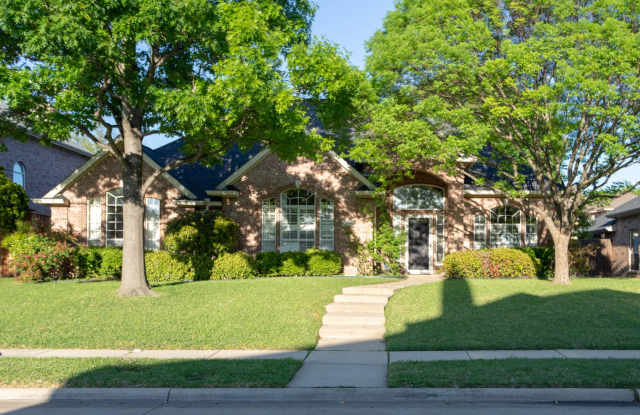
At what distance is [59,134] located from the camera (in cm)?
1275

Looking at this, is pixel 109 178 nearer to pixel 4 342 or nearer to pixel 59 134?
pixel 59 134

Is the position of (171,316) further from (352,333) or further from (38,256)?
(38,256)

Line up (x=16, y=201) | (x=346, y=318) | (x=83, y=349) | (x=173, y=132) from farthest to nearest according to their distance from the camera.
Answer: (x=16, y=201)
(x=173, y=132)
(x=346, y=318)
(x=83, y=349)

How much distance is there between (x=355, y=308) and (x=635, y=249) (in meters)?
19.7

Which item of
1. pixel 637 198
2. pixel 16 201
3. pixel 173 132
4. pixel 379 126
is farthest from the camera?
pixel 637 198

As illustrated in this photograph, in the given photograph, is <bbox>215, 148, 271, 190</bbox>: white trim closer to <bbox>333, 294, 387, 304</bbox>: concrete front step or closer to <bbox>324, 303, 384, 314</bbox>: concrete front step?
<bbox>333, 294, 387, 304</bbox>: concrete front step

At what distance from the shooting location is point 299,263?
Result: 20312mm

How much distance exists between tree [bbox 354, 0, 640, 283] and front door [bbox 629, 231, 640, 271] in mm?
9740

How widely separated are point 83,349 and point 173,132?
22.4ft

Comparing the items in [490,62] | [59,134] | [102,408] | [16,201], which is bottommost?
[102,408]

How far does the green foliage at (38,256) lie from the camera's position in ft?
58.6

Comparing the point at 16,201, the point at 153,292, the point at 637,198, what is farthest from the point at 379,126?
the point at 637,198

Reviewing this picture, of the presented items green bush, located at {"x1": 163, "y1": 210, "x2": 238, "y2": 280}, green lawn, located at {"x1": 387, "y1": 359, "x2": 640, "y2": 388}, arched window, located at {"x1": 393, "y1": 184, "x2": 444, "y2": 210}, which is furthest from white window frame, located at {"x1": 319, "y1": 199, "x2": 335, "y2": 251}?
green lawn, located at {"x1": 387, "y1": 359, "x2": 640, "y2": 388}

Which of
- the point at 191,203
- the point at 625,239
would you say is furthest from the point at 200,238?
the point at 625,239
